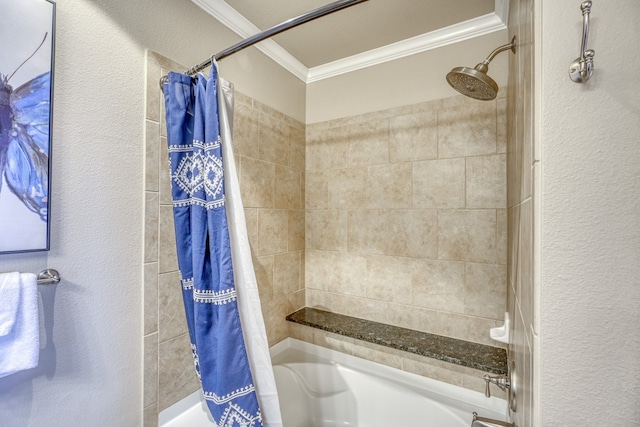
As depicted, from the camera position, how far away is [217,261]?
90cm

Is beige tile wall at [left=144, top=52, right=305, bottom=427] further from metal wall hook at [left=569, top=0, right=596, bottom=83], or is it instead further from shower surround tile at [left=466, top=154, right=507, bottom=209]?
metal wall hook at [left=569, top=0, right=596, bottom=83]

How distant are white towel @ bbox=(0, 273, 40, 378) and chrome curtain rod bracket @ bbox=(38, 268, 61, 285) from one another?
0.04 m

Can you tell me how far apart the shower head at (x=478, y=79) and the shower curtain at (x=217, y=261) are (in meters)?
0.91

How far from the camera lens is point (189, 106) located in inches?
40.1

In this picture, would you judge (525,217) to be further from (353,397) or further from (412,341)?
(353,397)

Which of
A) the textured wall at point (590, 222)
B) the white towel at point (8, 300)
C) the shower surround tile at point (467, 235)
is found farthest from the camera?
the shower surround tile at point (467, 235)

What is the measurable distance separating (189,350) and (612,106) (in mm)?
1526

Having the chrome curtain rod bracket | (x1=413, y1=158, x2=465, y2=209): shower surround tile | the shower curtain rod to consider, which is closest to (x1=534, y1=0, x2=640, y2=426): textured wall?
the shower curtain rod

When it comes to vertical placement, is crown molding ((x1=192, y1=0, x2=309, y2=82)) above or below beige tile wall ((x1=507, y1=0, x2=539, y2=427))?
above

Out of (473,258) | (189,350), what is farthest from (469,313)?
(189,350)

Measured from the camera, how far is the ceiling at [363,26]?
1351 millimetres

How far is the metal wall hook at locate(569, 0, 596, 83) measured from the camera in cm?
38

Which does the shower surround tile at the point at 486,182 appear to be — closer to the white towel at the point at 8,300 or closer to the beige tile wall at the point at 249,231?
the beige tile wall at the point at 249,231

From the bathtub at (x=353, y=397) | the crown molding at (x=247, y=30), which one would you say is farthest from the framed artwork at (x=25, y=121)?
the bathtub at (x=353, y=397)
